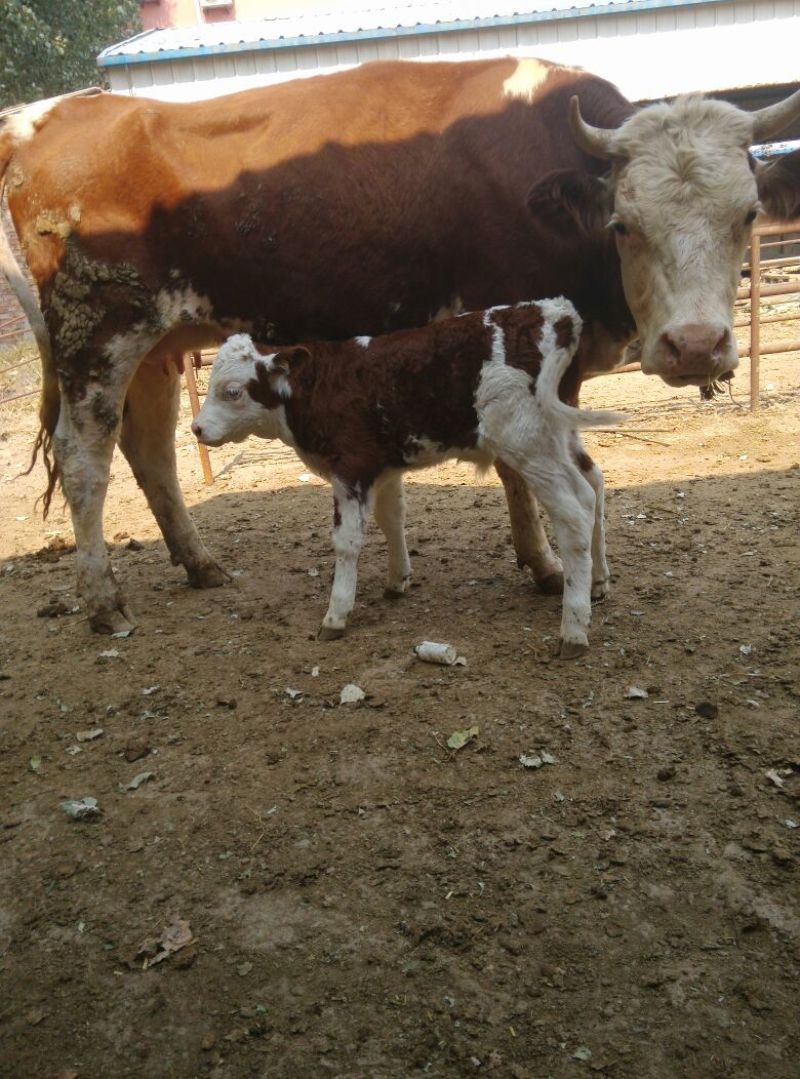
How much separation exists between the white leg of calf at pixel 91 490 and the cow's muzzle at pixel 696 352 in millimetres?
2522

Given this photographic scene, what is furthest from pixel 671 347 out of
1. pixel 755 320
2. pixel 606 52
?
pixel 606 52

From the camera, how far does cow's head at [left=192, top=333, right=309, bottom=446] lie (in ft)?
13.2

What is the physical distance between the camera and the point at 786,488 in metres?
5.68

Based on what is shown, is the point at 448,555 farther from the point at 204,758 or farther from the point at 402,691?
the point at 204,758

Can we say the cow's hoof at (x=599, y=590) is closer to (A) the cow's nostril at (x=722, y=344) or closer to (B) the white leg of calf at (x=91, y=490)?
(A) the cow's nostril at (x=722, y=344)

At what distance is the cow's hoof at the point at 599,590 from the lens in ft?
14.0

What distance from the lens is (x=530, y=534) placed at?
444cm

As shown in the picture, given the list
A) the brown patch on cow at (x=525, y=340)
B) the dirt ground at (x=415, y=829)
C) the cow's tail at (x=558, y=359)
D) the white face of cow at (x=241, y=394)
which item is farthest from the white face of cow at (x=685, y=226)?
the white face of cow at (x=241, y=394)

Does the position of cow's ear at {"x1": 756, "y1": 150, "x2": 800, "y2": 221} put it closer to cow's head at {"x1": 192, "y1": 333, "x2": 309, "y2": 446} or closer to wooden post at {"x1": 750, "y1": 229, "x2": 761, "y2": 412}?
cow's head at {"x1": 192, "y1": 333, "x2": 309, "y2": 446}

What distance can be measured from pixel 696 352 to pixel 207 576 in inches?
113

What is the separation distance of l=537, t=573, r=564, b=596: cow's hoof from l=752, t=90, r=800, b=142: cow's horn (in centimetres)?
204

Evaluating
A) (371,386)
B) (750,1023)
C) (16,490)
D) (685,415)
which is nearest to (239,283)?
(371,386)

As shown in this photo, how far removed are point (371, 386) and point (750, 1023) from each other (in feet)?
8.78

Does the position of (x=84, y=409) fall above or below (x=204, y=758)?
above
